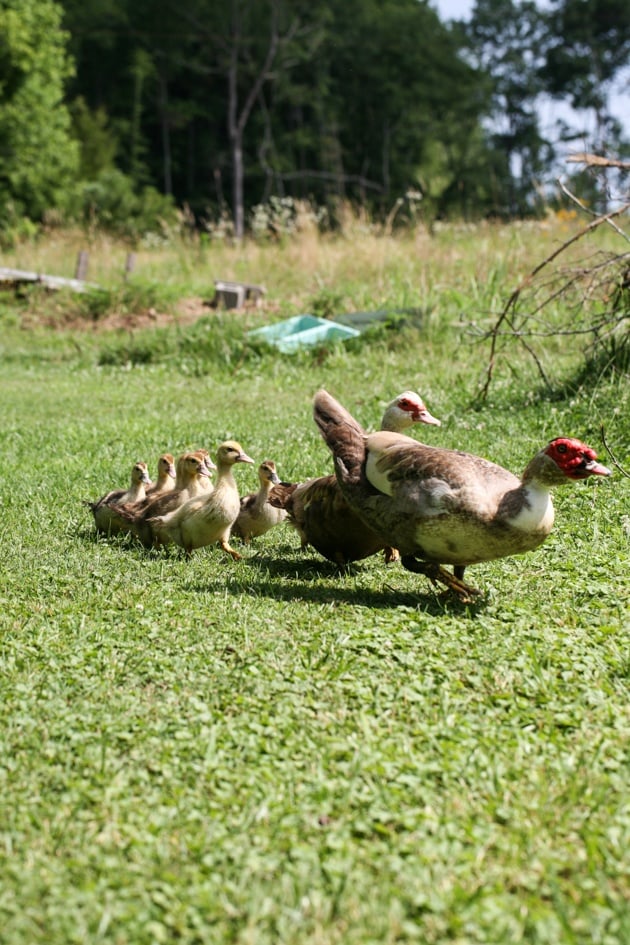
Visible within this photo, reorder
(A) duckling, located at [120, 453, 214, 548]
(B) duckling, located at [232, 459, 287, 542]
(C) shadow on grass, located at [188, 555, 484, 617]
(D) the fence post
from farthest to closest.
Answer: (D) the fence post, (B) duckling, located at [232, 459, 287, 542], (A) duckling, located at [120, 453, 214, 548], (C) shadow on grass, located at [188, 555, 484, 617]

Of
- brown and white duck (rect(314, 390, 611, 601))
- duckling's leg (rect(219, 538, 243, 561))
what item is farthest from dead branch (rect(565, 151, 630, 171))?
duckling's leg (rect(219, 538, 243, 561))

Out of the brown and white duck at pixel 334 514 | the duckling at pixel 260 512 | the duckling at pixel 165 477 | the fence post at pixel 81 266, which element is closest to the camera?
the brown and white duck at pixel 334 514

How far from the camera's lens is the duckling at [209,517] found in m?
5.75

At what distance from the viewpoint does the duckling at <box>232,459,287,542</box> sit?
623 cm

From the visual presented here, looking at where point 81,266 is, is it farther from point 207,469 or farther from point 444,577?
point 444,577

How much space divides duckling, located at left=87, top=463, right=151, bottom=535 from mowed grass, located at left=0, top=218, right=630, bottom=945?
0.46 feet

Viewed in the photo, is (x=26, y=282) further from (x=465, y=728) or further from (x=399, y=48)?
(x=399, y=48)

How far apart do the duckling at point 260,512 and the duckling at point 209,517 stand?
0.88 ft

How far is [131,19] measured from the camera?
44344 mm

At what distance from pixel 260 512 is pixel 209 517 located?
0.57 m

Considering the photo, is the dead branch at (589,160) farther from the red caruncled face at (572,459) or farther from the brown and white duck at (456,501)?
the red caruncled face at (572,459)

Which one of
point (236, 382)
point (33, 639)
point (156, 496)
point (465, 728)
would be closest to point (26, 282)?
point (236, 382)

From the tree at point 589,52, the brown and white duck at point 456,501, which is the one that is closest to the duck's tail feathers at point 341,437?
the brown and white duck at point 456,501

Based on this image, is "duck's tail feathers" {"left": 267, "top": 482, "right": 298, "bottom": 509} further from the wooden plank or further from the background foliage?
the background foliage
